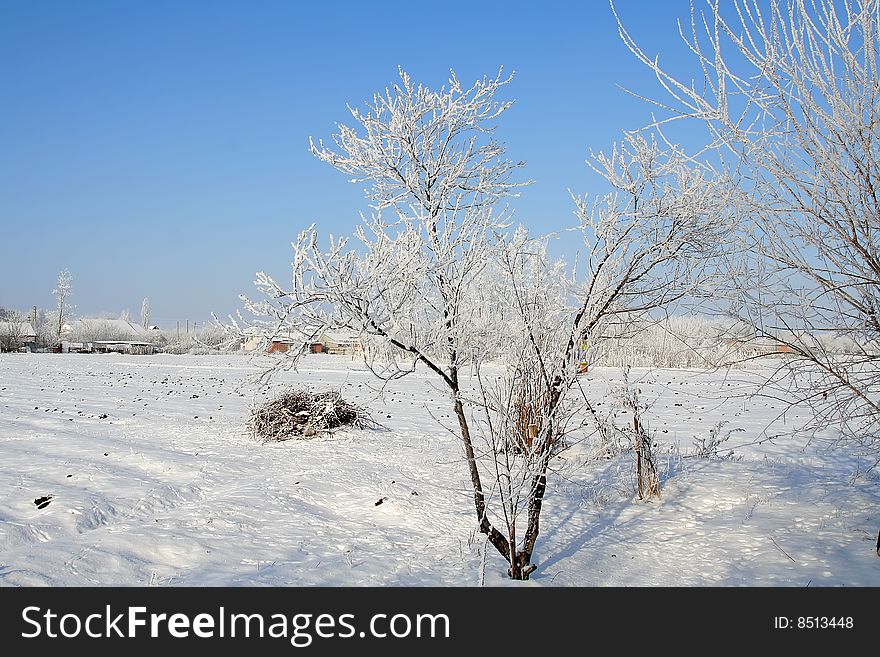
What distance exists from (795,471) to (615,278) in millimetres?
4515

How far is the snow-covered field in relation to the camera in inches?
177

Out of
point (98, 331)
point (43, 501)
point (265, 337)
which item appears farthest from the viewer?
point (98, 331)

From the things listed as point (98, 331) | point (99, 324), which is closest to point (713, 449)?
point (98, 331)

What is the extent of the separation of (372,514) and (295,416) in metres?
3.18

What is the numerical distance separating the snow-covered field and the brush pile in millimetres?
228

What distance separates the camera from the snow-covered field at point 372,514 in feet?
14.8

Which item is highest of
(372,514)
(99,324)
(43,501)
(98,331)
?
(99,324)

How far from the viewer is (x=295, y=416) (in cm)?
877

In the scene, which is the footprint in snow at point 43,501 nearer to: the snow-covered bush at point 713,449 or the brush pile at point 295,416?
the brush pile at point 295,416

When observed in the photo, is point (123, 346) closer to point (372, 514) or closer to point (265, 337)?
point (372, 514)

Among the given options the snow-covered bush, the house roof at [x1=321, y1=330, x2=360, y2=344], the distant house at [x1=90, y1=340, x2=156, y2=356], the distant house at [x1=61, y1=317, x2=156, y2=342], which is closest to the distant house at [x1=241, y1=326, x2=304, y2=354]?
the house roof at [x1=321, y1=330, x2=360, y2=344]

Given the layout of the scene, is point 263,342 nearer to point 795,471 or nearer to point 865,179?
point 865,179

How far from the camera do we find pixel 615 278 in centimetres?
460

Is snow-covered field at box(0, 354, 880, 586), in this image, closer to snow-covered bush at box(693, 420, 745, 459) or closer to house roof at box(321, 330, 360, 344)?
snow-covered bush at box(693, 420, 745, 459)
